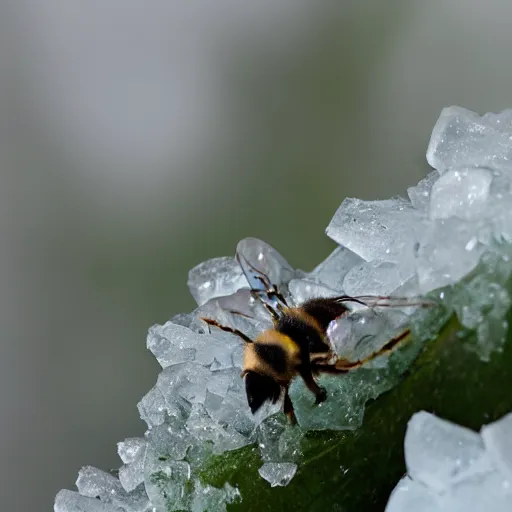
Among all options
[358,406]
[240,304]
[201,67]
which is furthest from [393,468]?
[201,67]

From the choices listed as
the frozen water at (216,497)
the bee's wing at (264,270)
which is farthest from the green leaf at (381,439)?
the bee's wing at (264,270)

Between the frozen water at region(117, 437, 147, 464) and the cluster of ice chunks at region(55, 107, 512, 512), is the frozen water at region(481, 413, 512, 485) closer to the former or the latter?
the cluster of ice chunks at region(55, 107, 512, 512)

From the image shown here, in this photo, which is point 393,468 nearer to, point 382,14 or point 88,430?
point 88,430

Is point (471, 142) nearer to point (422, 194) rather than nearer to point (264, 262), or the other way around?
point (422, 194)

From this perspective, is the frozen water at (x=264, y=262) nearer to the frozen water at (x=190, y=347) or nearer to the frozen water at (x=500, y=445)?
the frozen water at (x=190, y=347)

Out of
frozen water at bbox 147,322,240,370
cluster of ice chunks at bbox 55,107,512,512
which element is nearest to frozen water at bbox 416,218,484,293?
cluster of ice chunks at bbox 55,107,512,512

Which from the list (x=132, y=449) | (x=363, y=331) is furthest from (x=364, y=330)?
(x=132, y=449)
